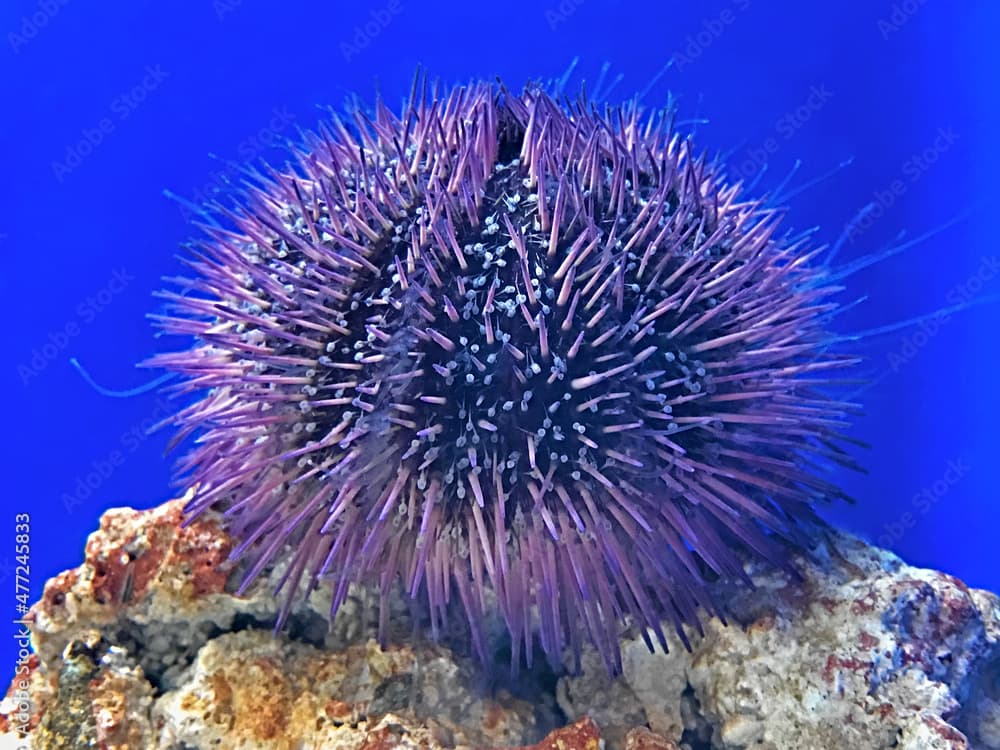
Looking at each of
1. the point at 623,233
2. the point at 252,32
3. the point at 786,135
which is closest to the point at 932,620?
the point at 623,233

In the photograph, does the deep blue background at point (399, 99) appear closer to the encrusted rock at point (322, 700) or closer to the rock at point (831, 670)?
the rock at point (831, 670)

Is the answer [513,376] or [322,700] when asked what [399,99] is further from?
[322,700]

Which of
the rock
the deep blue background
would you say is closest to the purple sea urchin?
the rock

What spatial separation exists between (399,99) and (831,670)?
8.59 feet

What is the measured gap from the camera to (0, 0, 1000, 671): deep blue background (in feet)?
10.2

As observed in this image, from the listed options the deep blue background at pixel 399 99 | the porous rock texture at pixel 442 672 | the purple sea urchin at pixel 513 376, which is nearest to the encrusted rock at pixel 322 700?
the porous rock texture at pixel 442 672

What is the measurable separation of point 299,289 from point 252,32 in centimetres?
220

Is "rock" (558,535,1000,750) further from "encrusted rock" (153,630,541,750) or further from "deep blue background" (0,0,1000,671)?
"deep blue background" (0,0,1000,671)

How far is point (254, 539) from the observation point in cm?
168

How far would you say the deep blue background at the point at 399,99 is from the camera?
123 inches

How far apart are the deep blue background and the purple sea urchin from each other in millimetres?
1479

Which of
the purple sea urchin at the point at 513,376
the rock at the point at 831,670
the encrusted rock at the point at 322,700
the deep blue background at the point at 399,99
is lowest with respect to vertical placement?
the rock at the point at 831,670

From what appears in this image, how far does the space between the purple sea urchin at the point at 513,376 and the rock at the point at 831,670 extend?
133 millimetres

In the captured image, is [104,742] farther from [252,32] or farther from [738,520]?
[252,32]
